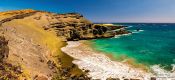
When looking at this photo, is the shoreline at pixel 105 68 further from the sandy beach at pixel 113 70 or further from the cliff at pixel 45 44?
the cliff at pixel 45 44

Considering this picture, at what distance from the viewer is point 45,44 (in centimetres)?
7031

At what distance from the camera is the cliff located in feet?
135

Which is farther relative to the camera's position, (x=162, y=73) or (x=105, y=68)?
(x=105, y=68)

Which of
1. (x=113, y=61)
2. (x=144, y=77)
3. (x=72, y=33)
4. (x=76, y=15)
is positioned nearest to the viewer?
(x=144, y=77)

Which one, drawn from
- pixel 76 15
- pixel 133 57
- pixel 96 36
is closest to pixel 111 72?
pixel 133 57

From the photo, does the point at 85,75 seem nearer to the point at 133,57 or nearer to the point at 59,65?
the point at 59,65

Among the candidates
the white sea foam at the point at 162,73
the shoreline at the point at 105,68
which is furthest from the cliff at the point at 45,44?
the white sea foam at the point at 162,73

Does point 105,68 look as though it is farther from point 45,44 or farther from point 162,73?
point 45,44

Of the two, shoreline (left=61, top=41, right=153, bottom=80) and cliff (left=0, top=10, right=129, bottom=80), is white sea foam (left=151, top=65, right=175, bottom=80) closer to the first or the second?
shoreline (left=61, top=41, right=153, bottom=80)

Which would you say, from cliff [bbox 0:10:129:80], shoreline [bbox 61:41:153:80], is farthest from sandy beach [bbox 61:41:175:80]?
cliff [bbox 0:10:129:80]

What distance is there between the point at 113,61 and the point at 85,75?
14.4m

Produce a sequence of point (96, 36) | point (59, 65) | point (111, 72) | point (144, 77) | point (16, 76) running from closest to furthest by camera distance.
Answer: point (16, 76) < point (144, 77) < point (111, 72) < point (59, 65) < point (96, 36)

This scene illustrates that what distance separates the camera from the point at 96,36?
107312 millimetres

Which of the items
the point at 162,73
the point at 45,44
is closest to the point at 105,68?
the point at 162,73
